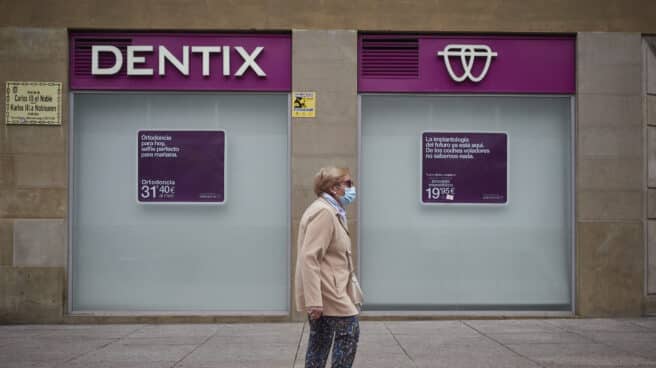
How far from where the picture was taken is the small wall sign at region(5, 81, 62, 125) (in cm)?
955

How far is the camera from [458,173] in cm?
975

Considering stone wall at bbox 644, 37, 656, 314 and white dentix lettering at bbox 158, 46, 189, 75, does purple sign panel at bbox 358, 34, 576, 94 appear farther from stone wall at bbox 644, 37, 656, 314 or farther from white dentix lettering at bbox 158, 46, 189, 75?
white dentix lettering at bbox 158, 46, 189, 75

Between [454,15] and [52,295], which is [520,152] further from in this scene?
[52,295]

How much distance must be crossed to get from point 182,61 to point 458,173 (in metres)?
3.94

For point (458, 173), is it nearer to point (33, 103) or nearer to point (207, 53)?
point (207, 53)

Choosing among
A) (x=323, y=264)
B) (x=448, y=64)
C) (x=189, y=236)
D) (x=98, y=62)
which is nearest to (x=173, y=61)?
(x=98, y=62)

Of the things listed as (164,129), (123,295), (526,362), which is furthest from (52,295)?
(526,362)

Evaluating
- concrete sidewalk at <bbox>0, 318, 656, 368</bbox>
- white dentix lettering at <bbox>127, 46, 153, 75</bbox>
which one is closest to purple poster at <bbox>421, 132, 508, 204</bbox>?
concrete sidewalk at <bbox>0, 318, 656, 368</bbox>

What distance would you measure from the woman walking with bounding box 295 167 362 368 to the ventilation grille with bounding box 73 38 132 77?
5.29m

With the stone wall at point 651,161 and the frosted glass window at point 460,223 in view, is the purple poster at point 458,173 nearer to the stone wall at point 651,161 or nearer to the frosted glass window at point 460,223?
the frosted glass window at point 460,223

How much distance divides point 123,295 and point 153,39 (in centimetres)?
341

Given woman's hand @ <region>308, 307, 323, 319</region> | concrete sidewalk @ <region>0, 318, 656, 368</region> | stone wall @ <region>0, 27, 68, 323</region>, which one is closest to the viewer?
woman's hand @ <region>308, 307, 323, 319</region>

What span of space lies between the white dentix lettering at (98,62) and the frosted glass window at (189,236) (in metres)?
0.46

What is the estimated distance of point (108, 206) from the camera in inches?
384
